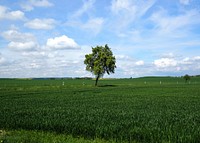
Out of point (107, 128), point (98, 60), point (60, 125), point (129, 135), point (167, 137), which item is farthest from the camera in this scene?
point (98, 60)

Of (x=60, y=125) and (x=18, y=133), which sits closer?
(x=18, y=133)

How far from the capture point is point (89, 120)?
1652 cm

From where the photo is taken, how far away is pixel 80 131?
14.6 m

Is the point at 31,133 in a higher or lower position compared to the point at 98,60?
lower

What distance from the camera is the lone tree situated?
270 ft

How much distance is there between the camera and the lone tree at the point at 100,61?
270 ft

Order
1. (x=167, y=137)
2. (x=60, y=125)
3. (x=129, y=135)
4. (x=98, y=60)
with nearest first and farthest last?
(x=167, y=137) < (x=129, y=135) < (x=60, y=125) < (x=98, y=60)

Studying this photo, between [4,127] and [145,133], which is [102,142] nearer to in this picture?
[145,133]

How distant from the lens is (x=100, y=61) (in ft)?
273

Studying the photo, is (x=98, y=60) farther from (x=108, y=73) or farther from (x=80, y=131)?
(x=80, y=131)

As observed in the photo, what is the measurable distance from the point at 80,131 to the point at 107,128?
154 centimetres

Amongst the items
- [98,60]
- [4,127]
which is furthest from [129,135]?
[98,60]

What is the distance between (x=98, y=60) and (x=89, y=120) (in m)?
66.5

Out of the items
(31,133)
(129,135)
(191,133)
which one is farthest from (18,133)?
(191,133)
